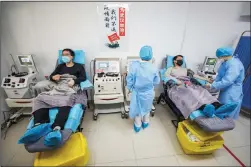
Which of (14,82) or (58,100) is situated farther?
(14,82)

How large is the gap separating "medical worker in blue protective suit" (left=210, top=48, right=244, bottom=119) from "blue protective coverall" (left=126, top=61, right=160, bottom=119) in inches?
33.1

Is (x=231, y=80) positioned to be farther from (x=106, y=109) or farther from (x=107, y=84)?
(x=106, y=109)

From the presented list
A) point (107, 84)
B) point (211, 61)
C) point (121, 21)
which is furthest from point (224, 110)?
point (121, 21)

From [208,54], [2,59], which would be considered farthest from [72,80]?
[208,54]

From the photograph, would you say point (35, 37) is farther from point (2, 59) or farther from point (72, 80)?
point (72, 80)

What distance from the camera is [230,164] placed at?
1.45 m

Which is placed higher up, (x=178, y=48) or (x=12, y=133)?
(x=178, y=48)

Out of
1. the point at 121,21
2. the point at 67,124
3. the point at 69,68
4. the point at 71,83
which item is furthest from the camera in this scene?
the point at 121,21

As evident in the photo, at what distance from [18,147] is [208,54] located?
3.40m

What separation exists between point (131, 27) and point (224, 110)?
1.76m

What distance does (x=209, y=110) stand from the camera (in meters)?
1.37

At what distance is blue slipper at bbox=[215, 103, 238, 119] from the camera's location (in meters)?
1.33

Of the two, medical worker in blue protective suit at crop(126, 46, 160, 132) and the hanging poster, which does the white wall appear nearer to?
the hanging poster

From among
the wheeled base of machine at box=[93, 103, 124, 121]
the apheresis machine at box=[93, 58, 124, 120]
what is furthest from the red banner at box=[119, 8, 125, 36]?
the wheeled base of machine at box=[93, 103, 124, 121]
